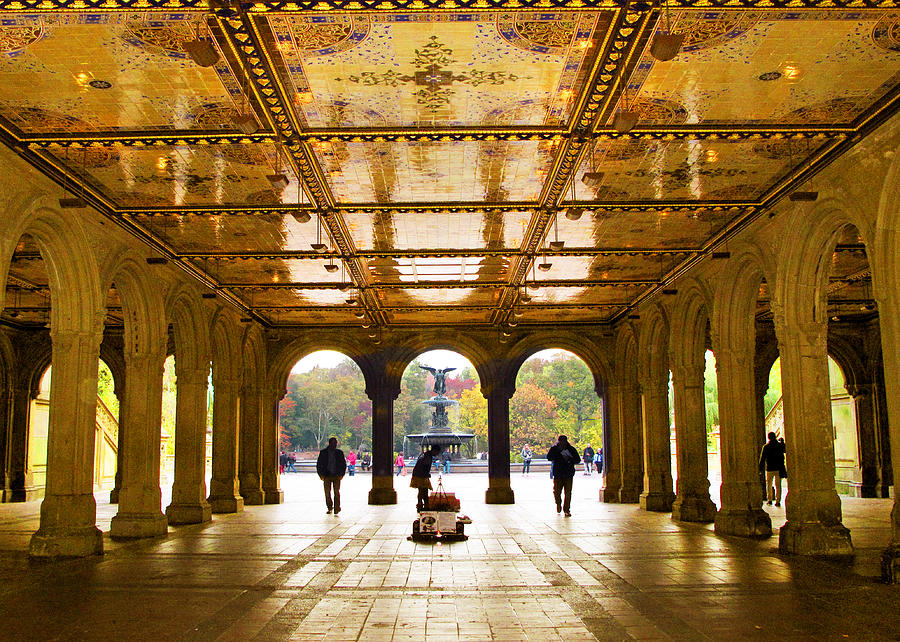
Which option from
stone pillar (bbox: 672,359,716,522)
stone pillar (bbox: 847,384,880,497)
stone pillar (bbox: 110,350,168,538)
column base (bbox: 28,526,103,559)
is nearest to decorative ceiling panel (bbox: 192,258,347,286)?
stone pillar (bbox: 110,350,168,538)

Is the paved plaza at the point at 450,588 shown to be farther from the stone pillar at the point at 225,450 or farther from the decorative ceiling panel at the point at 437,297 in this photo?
the decorative ceiling panel at the point at 437,297

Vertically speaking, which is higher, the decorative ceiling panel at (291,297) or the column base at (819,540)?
the decorative ceiling panel at (291,297)

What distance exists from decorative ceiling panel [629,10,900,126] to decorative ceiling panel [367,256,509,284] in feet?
21.8

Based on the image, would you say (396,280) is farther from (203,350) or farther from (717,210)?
(717,210)

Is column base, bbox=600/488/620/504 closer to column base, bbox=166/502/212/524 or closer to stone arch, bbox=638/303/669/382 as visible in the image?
stone arch, bbox=638/303/669/382

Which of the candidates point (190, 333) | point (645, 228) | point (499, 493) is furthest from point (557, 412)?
point (645, 228)

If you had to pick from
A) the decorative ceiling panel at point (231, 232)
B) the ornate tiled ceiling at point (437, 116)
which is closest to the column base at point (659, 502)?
the ornate tiled ceiling at point (437, 116)

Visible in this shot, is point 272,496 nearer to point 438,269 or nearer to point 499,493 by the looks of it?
point 499,493

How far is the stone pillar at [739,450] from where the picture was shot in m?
13.5

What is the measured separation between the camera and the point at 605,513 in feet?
59.7

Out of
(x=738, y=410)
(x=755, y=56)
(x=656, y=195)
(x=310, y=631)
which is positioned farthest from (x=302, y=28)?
(x=738, y=410)

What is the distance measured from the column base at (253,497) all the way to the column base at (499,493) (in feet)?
18.7

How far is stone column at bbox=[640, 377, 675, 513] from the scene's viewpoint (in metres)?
19.0

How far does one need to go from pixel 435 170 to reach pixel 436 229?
2.81m
